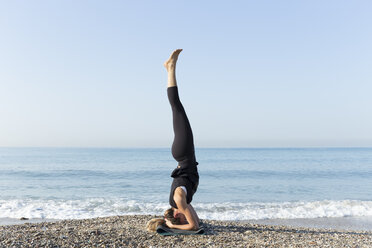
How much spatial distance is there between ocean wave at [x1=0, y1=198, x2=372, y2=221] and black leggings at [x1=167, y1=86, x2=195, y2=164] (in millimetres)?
4562

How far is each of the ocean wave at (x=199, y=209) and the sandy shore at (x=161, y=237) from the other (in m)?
3.08

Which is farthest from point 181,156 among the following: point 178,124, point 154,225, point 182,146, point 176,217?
point 154,225

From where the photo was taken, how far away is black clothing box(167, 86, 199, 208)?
19.5 ft

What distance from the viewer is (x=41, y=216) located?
9.80 m

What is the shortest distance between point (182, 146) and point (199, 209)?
19.3 ft

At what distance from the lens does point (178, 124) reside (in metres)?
5.96

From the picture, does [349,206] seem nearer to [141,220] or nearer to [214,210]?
[214,210]

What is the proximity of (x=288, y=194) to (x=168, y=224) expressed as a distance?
10.7m

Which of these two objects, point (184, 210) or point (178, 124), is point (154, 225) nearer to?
point (184, 210)

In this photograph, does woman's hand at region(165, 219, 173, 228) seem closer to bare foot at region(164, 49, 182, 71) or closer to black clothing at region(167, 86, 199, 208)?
black clothing at region(167, 86, 199, 208)

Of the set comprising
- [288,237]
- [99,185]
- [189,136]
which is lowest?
[99,185]

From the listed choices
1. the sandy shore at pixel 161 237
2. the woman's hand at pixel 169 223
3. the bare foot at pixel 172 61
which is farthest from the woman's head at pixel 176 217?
the bare foot at pixel 172 61

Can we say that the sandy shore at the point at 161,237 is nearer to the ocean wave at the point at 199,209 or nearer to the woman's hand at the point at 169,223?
the woman's hand at the point at 169,223

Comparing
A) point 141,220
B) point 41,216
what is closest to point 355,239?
point 141,220
